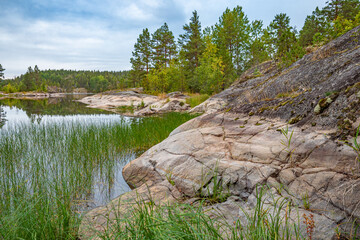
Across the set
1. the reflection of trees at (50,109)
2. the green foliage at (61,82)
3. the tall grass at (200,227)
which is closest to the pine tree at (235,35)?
the reflection of trees at (50,109)

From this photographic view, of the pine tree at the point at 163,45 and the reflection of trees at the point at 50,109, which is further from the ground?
the pine tree at the point at 163,45

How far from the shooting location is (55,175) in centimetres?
438

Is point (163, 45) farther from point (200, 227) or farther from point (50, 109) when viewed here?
point (200, 227)

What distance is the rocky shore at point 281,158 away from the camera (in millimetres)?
2105

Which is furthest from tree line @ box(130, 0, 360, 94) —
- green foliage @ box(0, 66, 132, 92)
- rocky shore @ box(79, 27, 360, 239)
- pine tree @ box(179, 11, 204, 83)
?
green foliage @ box(0, 66, 132, 92)

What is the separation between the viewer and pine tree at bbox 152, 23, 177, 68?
139ft

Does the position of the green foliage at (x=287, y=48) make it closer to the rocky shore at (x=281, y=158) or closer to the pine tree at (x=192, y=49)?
the rocky shore at (x=281, y=158)

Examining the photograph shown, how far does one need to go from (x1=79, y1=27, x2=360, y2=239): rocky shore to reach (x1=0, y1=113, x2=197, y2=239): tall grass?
17.6 inches

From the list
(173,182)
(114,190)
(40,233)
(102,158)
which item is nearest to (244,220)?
(173,182)

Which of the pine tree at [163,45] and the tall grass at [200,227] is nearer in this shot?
the tall grass at [200,227]

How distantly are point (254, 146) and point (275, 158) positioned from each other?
44 centimetres

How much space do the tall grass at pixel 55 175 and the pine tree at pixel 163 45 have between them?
3715 cm

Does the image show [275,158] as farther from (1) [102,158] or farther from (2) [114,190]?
(1) [102,158]

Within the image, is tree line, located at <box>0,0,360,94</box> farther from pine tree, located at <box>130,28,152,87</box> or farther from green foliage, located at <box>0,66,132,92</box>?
green foliage, located at <box>0,66,132,92</box>
